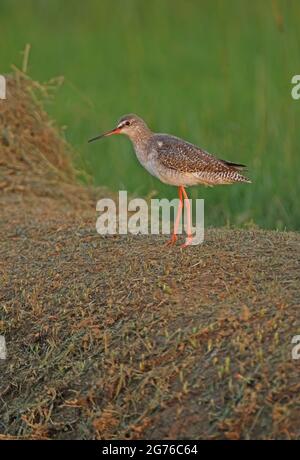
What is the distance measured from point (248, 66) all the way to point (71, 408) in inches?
382

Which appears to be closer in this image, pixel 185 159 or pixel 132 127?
pixel 185 159

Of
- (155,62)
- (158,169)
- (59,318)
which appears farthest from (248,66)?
(59,318)

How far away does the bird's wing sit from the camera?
6.60 meters

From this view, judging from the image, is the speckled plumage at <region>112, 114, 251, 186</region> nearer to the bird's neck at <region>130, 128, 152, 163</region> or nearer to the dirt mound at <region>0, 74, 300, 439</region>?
the bird's neck at <region>130, 128, 152, 163</region>

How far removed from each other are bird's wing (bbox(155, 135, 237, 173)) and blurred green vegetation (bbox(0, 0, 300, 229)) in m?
1.45

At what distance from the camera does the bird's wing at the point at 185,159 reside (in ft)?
21.7

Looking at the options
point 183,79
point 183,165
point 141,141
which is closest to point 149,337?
point 183,165

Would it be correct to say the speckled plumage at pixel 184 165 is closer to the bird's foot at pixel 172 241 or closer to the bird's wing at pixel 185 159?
the bird's wing at pixel 185 159

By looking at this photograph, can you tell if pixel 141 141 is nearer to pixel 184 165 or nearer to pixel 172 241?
pixel 184 165

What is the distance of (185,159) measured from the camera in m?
6.63

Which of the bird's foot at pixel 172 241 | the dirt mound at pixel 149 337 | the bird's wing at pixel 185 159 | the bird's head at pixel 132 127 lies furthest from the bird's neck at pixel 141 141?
the bird's foot at pixel 172 241

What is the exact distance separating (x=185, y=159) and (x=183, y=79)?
863cm

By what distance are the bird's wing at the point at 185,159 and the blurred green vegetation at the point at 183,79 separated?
4.77ft
